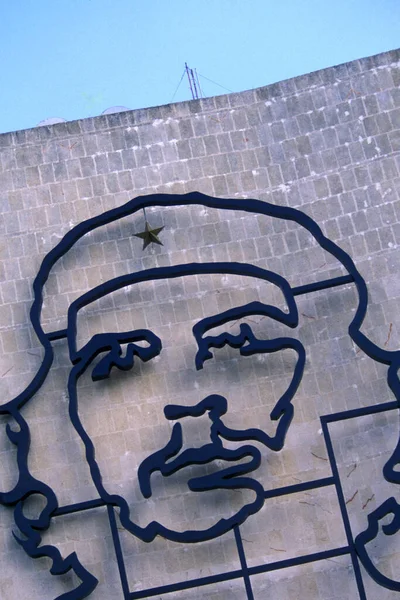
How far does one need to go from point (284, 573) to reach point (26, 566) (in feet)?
8.50

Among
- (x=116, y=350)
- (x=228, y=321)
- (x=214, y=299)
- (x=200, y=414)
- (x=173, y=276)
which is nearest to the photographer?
(x=200, y=414)

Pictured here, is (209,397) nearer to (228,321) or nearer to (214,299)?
(228,321)

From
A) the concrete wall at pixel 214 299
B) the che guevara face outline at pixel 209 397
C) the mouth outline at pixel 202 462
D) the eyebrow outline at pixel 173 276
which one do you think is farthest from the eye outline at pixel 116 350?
the mouth outline at pixel 202 462

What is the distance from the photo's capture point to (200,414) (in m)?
11.9

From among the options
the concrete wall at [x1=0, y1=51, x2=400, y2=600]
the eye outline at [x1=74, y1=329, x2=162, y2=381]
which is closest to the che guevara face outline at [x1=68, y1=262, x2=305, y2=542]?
the eye outline at [x1=74, y1=329, x2=162, y2=381]

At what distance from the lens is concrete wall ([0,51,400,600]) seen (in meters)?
11.9

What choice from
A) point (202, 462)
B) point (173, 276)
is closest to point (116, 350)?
point (173, 276)

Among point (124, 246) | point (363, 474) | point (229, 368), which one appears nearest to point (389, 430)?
point (363, 474)

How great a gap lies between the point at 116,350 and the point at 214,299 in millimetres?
1288

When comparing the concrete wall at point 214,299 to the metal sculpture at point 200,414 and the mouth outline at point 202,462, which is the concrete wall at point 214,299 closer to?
the metal sculpture at point 200,414

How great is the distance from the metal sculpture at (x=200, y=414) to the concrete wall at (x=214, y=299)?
0.22 metres

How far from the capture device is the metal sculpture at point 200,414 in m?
11.6

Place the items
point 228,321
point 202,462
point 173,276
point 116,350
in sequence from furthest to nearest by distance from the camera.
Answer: point 173,276 < point 228,321 < point 116,350 < point 202,462

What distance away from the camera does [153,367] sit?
40.9ft
